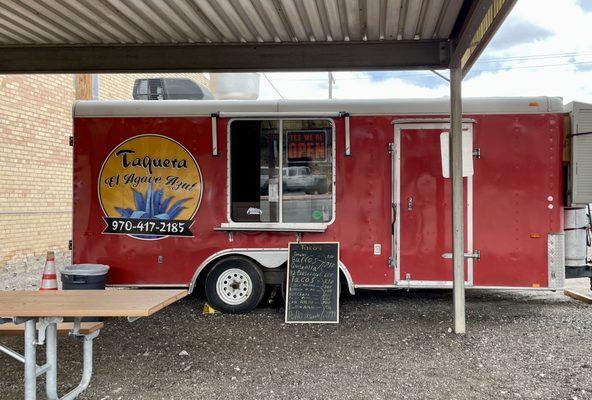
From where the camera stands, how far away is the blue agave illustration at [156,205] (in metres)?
5.72

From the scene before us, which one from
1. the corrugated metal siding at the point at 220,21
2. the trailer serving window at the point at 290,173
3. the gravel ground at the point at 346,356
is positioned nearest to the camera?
the gravel ground at the point at 346,356

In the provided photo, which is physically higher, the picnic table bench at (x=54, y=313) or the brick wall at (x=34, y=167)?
the brick wall at (x=34, y=167)

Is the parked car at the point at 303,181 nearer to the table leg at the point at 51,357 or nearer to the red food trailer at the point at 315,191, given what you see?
the red food trailer at the point at 315,191

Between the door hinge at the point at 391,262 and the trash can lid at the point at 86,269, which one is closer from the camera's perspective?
the trash can lid at the point at 86,269

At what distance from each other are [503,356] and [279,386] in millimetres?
2038

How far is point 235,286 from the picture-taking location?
5773mm

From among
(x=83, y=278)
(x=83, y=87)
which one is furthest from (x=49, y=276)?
(x=83, y=87)

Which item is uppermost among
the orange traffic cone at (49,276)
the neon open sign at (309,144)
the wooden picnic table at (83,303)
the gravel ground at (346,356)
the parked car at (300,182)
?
the neon open sign at (309,144)

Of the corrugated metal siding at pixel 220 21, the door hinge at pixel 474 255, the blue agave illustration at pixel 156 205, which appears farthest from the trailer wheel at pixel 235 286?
the corrugated metal siding at pixel 220 21

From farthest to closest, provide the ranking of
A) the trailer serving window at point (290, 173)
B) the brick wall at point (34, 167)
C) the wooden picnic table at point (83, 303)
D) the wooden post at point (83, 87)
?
the brick wall at point (34, 167) → the wooden post at point (83, 87) → the trailer serving window at point (290, 173) → the wooden picnic table at point (83, 303)

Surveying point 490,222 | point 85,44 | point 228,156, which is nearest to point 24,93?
point 85,44

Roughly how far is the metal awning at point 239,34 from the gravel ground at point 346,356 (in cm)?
277

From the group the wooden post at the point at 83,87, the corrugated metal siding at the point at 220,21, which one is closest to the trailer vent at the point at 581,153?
the corrugated metal siding at the point at 220,21

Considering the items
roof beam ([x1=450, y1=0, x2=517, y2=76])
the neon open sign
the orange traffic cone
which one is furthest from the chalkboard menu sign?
the orange traffic cone
